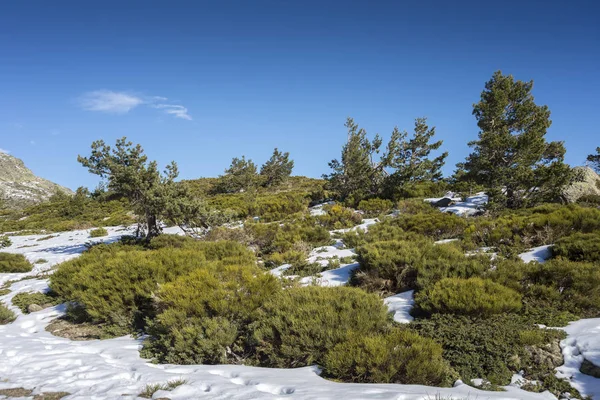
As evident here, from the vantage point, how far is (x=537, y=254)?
309 inches

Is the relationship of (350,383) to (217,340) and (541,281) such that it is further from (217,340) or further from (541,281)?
(541,281)

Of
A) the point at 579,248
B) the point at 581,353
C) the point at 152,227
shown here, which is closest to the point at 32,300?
the point at 152,227

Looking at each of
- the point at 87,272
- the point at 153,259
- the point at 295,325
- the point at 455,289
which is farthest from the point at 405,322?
the point at 87,272

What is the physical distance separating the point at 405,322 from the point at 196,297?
11.6 feet

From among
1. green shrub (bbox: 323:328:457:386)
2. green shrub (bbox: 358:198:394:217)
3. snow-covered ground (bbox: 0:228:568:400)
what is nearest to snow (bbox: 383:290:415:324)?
snow-covered ground (bbox: 0:228:568:400)

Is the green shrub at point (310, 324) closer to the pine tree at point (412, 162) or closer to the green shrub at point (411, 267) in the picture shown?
the green shrub at point (411, 267)

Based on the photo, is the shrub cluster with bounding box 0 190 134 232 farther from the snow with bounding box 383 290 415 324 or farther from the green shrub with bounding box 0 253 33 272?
the snow with bounding box 383 290 415 324

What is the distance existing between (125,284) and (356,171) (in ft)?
53.1

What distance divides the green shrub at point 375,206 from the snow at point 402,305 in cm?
1031

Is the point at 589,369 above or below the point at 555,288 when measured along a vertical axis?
below

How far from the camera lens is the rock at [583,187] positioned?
569 inches

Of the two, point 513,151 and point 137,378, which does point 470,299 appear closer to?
point 137,378

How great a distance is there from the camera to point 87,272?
771 centimetres

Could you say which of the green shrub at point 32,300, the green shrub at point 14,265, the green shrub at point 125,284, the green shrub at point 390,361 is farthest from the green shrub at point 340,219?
the green shrub at point 14,265
